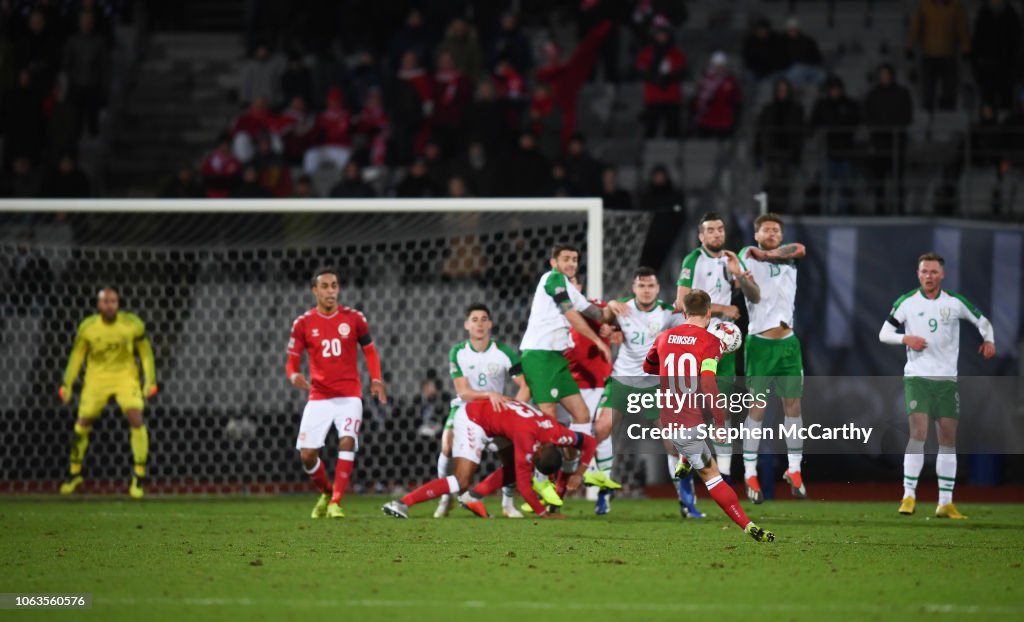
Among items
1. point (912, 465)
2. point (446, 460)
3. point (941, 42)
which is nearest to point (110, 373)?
point (446, 460)

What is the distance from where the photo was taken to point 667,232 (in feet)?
50.6

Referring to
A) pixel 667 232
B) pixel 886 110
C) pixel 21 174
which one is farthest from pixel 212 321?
pixel 886 110

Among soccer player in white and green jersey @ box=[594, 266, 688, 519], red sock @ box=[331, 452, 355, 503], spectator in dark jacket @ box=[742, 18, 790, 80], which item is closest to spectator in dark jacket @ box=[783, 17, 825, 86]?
spectator in dark jacket @ box=[742, 18, 790, 80]

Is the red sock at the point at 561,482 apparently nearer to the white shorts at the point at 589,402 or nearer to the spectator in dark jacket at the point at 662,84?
the white shorts at the point at 589,402

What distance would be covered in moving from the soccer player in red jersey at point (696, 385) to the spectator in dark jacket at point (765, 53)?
9823mm

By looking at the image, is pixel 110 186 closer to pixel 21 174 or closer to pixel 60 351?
pixel 21 174

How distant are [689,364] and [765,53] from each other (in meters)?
10.2

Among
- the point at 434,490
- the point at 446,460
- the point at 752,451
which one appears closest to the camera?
the point at 434,490

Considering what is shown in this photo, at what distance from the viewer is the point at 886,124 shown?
56.5 ft

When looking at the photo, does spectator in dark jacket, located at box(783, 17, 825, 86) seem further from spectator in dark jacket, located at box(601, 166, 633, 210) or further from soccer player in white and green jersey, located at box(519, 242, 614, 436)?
soccer player in white and green jersey, located at box(519, 242, 614, 436)

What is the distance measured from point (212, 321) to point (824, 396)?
22.0 feet

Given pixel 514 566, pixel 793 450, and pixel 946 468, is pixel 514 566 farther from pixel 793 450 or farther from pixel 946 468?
pixel 946 468

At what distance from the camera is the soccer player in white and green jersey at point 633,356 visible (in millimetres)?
12148

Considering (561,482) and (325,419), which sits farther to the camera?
(325,419)
